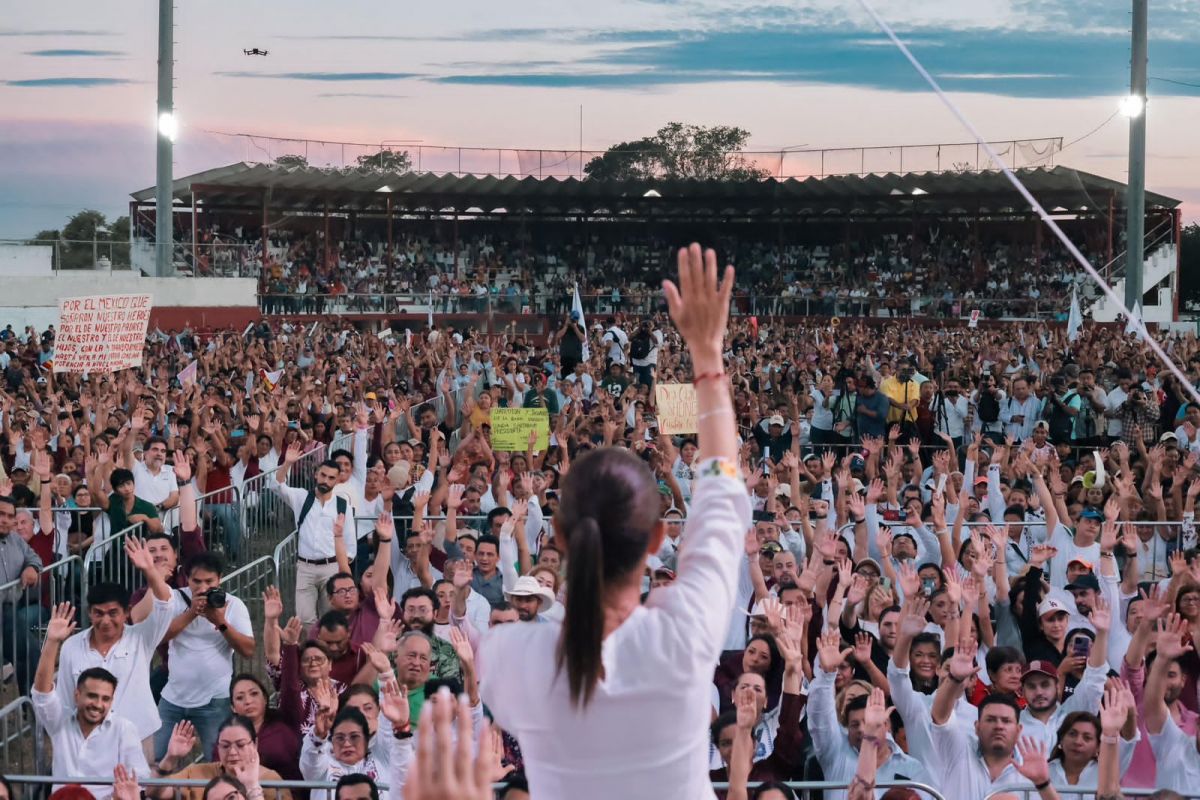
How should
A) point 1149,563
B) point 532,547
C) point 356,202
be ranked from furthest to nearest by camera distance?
point 356,202
point 1149,563
point 532,547

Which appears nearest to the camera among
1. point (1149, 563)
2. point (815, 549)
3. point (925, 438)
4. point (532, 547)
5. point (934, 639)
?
point (934, 639)

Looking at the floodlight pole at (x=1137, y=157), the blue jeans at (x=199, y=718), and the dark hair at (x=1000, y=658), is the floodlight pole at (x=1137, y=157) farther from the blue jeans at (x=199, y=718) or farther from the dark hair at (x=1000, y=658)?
the blue jeans at (x=199, y=718)

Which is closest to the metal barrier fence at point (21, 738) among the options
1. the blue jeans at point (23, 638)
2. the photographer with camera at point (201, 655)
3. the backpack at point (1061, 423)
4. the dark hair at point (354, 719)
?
the blue jeans at point (23, 638)

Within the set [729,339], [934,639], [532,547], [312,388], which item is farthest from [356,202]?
[934,639]

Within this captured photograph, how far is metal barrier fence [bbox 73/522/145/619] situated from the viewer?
10000 millimetres

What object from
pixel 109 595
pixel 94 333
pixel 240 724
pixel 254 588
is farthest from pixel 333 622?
pixel 94 333

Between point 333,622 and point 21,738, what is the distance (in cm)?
160

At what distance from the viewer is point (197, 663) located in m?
7.68

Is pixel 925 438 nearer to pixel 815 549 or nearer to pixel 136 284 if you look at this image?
pixel 815 549

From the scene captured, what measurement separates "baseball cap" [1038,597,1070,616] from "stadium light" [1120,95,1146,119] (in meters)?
19.9

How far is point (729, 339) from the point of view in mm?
27203

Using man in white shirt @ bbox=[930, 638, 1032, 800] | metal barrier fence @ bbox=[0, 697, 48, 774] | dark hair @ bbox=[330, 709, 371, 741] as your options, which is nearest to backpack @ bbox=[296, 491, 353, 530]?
metal barrier fence @ bbox=[0, 697, 48, 774]

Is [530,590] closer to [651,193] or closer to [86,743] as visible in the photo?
[86,743]

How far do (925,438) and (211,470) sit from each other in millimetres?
8062
